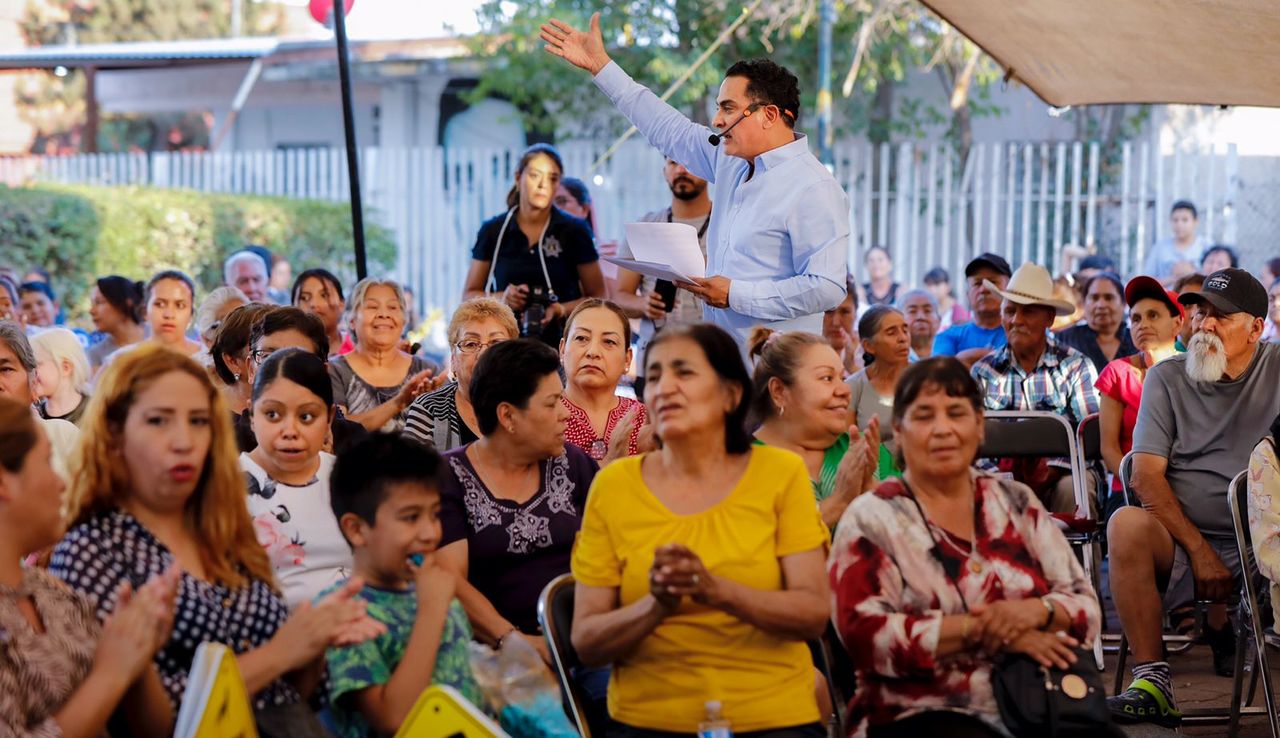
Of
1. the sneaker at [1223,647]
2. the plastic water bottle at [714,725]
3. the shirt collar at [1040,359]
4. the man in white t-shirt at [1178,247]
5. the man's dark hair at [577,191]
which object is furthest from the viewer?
the man in white t-shirt at [1178,247]

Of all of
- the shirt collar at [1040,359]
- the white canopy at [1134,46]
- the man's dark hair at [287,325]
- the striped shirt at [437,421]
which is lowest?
the striped shirt at [437,421]

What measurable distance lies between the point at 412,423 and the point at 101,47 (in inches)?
786

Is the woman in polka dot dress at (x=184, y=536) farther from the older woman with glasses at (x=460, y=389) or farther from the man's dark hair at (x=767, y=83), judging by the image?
the man's dark hair at (x=767, y=83)

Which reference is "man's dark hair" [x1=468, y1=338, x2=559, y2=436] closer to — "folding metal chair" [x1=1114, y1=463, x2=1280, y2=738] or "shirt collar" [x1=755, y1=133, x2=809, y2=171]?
"shirt collar" [x1=755, y1=133, x2=809, y2=171]

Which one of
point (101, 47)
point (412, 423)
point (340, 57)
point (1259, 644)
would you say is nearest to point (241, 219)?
point (101, 47)

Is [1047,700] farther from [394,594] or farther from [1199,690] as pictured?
[1199,690]

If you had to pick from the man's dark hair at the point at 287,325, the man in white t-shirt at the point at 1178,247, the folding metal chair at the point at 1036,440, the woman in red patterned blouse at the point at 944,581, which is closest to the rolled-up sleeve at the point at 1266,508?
the folding metal chair at the point at 1036,440

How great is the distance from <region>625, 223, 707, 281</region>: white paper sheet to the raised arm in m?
0.56

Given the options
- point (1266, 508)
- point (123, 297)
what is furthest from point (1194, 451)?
point (123, 297)

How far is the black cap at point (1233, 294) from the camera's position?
561cm

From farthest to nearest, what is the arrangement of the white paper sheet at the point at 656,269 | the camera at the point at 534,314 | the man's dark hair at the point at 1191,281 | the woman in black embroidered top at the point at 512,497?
the man's dark hair at the point at 1191,281, the camera at the point at 534,314, the white paper sheet at the point at 656,269, the woman in black embroidered top at the point at 512,497

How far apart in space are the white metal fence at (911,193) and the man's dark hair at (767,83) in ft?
34.4

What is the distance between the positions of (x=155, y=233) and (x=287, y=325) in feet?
40.6

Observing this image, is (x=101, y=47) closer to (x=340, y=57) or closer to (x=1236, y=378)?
(x=340, y=57)
